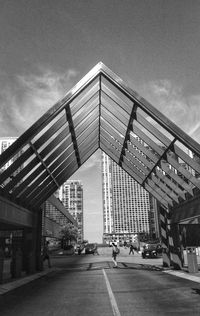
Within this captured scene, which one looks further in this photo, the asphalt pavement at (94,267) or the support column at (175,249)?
the support column at (175,249)

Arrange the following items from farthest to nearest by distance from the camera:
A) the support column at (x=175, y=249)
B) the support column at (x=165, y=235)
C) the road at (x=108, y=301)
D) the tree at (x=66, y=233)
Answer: the tree at (x=66, y=233) < the support column at (x=165, y=235) < the support column at (x=175, y=249) < the road at (x=108, y=301)

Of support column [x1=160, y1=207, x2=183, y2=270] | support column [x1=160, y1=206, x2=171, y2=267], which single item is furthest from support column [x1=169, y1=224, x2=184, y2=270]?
support column [x1=160, y1=206, x2=171, y2=267]

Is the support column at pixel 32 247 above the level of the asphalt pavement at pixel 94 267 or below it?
above

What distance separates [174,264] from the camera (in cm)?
1900

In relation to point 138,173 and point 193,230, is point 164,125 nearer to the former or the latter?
point 138,173

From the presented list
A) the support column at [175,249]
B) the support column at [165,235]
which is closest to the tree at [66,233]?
the support column at [165,235]

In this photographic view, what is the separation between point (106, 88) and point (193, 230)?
3748 cm

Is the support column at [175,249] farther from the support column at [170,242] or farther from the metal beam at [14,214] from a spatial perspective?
the metal beam at [14,214]

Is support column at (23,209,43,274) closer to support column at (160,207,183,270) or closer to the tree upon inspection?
support column at (160,207,183,270)

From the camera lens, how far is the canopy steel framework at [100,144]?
12336 mm

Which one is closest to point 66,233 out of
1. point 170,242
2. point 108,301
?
point 170,242

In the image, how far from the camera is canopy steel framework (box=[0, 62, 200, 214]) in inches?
486

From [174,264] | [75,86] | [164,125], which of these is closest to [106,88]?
[75,86]

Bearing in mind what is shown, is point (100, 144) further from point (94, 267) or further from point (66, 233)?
point (66, 233)
